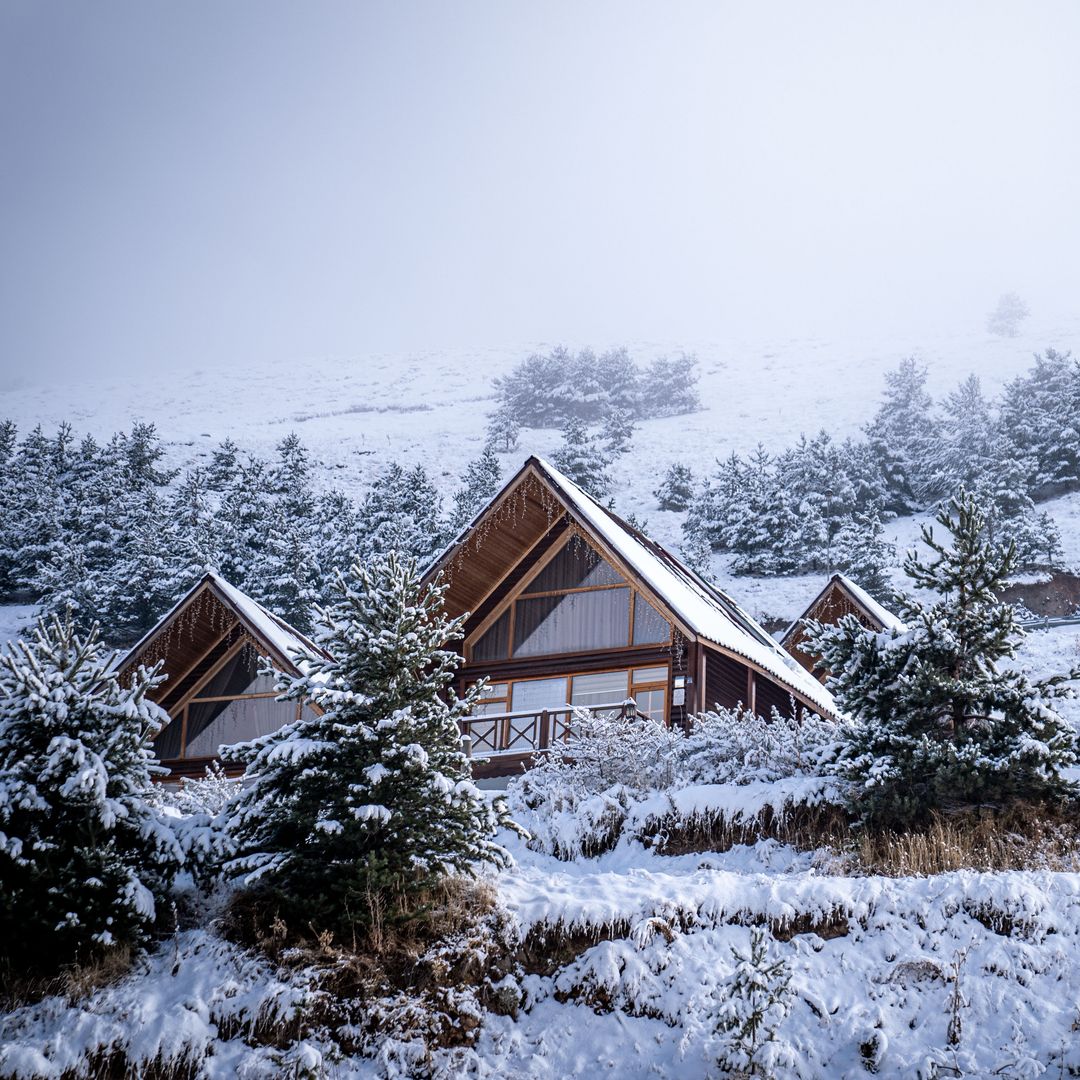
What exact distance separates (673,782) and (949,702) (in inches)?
171

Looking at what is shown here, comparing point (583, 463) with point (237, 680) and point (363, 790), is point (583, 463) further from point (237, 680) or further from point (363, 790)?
point (363, 790)

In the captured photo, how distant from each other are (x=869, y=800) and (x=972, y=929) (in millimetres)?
2974

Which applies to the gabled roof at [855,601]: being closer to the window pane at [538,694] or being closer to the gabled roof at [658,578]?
the gabled roof at [658,578]

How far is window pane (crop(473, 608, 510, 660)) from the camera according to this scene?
21.4 m

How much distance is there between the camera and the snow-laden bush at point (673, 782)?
543 inches

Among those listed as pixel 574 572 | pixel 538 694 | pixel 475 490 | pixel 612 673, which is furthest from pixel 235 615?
pixel 475 490

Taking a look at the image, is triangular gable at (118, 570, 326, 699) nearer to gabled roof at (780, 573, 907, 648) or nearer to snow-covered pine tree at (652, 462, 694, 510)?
gabled roof at (780, 573, 907, 648)

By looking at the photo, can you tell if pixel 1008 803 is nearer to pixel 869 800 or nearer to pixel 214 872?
pixel 869 800

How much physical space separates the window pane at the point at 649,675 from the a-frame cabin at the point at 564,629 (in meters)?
0.02

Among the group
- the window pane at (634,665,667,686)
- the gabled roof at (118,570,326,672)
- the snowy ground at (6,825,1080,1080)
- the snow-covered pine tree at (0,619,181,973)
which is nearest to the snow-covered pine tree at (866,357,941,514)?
the window pane at (634,665,667,686)

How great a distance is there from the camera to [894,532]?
5153 centimetres

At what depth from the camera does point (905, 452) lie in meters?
58.0

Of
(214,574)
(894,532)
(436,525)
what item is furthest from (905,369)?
(214,574)

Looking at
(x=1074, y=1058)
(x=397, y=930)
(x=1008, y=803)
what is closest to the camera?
(x=1074, y=1058)
